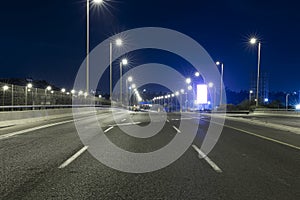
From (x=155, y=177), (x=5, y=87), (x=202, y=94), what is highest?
(x=202, y=94)

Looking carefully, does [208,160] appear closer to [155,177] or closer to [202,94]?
[155,177]

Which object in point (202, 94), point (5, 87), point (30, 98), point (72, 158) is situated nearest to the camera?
point (72, 158)

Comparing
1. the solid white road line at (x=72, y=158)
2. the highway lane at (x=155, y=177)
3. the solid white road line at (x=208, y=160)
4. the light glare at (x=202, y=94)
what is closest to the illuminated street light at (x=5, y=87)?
the highway lane at (x=155, y=177)

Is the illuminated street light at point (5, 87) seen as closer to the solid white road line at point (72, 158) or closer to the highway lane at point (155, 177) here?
the highway lane at point (155, 177)

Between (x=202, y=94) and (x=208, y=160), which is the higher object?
(x=202, y=94)

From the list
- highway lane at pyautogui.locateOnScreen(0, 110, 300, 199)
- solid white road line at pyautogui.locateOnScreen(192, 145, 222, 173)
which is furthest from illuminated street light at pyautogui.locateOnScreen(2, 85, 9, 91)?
solid white road line at pyautogui.locateOnScreen(192, 145, 222, 173)

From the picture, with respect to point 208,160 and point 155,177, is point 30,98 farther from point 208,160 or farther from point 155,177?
point 155,177

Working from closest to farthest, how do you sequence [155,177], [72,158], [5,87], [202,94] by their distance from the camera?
[155,177] < [72,158] < [5,87] < [202,94]

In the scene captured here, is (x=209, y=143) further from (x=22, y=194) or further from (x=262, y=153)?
(x=22, y=194)

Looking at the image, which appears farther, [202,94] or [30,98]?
[202,94]

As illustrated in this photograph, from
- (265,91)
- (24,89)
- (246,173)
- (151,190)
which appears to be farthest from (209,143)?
(265,91)

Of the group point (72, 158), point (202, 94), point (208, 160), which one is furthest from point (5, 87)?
point (202, 94)

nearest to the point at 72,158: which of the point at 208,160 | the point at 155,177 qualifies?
the point at 155,177

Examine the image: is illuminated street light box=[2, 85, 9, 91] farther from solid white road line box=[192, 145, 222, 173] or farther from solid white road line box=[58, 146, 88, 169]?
solid white road line box=[192, 145, 222, 173]
